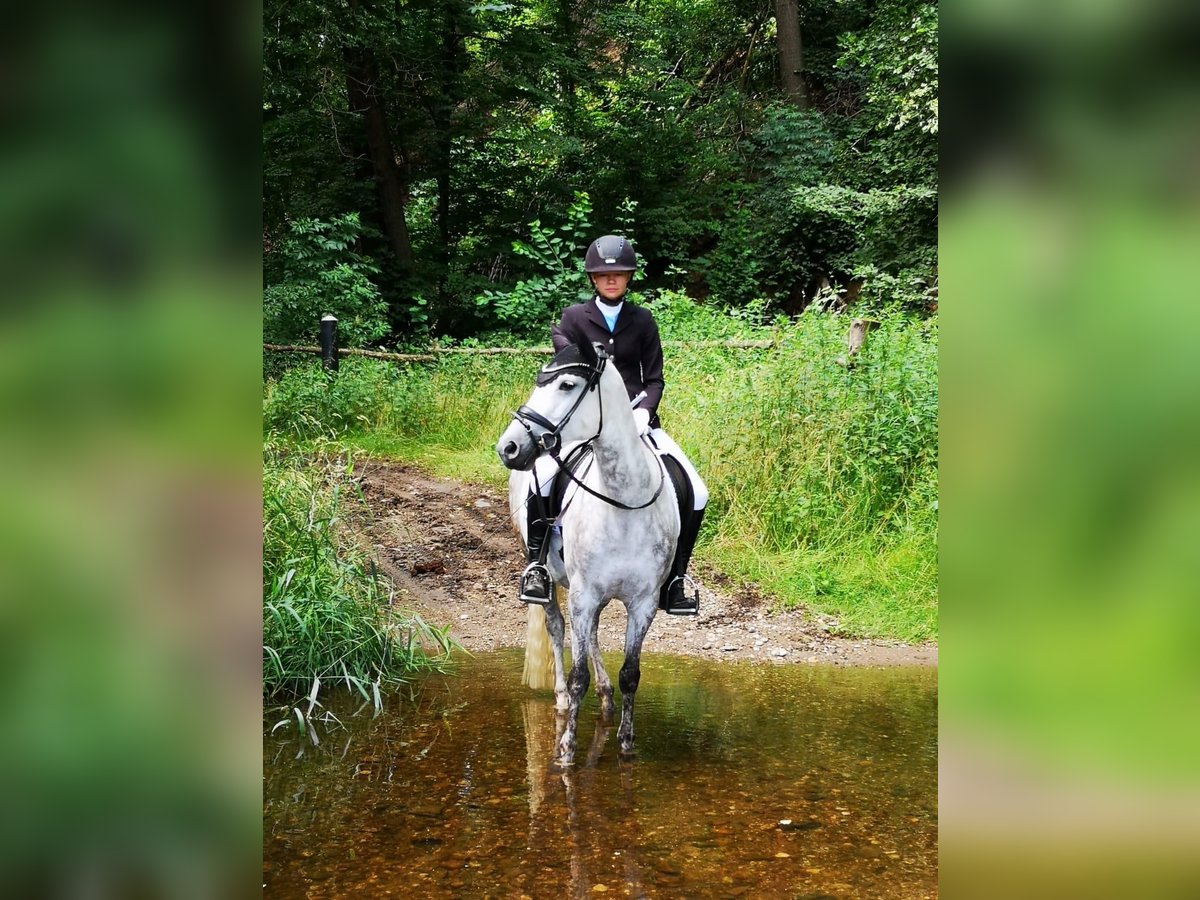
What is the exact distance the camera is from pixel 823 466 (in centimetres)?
829

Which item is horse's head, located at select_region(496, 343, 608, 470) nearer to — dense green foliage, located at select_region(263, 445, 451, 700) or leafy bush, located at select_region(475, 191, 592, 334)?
dense green foliage, located at select_region(263, 445, 451, 700)

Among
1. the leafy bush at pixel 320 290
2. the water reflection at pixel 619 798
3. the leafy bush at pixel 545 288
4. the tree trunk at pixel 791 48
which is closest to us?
the water reflection at pixel 619 798

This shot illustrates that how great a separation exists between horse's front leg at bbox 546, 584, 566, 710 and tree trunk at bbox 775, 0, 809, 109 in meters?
17.0

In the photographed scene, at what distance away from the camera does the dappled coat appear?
5.28 m

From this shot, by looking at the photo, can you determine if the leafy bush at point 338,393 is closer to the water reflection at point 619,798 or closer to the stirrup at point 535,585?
the stirrup at point 535,585

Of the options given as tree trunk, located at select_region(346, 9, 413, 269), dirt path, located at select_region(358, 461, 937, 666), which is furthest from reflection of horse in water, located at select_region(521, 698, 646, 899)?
tree trunk, located at select_region(346, 9, 413, 269)

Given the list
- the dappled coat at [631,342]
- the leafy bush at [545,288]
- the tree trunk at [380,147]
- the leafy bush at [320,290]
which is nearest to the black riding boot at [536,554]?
the dappled coat at [631,342]

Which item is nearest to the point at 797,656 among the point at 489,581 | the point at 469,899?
the point at 489,581

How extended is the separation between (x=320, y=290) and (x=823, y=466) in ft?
33.9

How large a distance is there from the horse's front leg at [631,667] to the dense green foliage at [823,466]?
→ 8.60 ft

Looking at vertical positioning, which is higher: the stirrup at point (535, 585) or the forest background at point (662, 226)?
the forest background at point (662, 226)

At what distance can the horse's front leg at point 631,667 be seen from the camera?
4844mm
